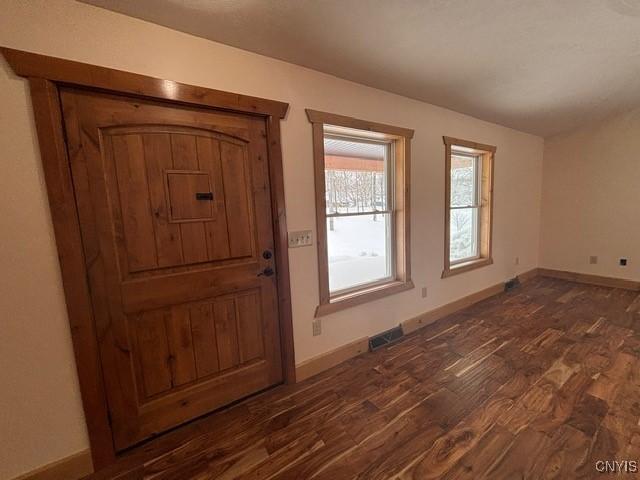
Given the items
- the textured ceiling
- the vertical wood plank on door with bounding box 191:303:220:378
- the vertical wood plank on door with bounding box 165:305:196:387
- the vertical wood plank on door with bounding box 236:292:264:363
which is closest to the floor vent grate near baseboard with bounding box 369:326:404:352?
the vertical wood plank on door with bounding box 236:292:264:363

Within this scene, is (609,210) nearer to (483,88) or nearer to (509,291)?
(509,291)

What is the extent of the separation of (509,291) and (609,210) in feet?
6.48

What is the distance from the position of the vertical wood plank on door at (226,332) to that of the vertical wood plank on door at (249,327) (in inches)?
1.6

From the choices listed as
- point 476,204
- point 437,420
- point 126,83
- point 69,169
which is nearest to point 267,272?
point 69,169

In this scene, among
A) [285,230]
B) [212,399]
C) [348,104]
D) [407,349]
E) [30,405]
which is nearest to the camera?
[30,405]

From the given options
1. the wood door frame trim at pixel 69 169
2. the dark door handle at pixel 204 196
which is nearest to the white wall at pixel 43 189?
the wood door frame trim at pixel 69 169

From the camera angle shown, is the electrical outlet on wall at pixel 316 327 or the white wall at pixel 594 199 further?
the white wall at pixel 594 199

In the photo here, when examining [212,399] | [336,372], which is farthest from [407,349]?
[212,399]

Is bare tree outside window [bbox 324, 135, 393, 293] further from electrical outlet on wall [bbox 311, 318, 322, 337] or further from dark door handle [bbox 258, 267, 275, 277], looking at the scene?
dark door handle [bbox 258, 267, 275, 277]

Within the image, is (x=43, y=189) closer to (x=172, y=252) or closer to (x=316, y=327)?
(x=172, y=252)

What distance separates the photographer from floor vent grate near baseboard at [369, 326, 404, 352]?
249 cm

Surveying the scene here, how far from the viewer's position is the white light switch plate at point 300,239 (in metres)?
1.98

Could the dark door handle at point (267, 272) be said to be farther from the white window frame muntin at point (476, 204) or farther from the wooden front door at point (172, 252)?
the white window frame muntin at point (476, 204)

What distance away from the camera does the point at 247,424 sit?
1.69m
